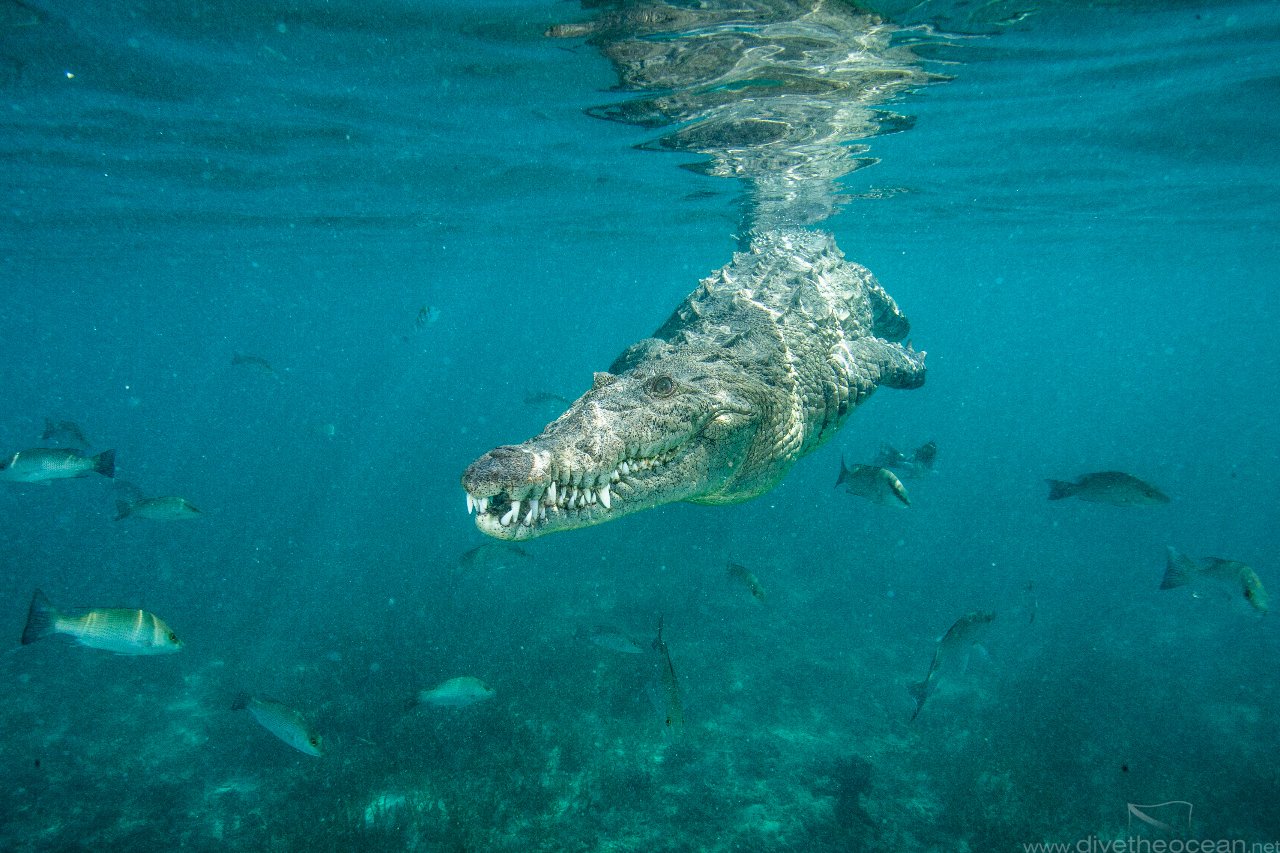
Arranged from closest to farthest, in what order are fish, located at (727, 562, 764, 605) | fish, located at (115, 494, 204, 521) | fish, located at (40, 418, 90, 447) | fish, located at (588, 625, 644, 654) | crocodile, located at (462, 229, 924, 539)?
1. crocodile, located at (462, 229, 924, 539)
2. fish, located at (588, 625, 644, 654)
3. fish, located at (727, 562, 764, 605)
4. fish, located at (115, 494, 204, 521)
5. fish, located at (40, 418, 90, 447)

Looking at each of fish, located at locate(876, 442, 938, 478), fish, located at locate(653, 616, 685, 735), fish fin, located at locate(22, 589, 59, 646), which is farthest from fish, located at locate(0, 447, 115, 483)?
fish, located at locate(876, 442, 938, 478)

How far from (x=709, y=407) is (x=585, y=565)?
1240cm

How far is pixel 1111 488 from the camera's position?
6.43 meters

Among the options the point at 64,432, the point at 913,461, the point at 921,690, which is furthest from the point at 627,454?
the point at 64,432

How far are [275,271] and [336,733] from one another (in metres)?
35.1

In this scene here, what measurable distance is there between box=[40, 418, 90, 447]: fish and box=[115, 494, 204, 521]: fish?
101 inches

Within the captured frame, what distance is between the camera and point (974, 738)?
9227 millimetres

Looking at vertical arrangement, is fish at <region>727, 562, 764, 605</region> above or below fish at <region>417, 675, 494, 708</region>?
above

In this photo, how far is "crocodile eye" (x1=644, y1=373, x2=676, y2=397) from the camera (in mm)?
3939

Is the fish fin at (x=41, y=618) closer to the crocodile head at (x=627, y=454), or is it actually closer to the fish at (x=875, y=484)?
the crocodile head at (x=627, y=454)

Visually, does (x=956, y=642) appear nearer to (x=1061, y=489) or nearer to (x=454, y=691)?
(x=1061, y=489)

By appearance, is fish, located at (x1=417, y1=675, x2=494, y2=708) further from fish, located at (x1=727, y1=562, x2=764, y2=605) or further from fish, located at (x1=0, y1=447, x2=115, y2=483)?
fish, located at (x1=0, y1=447, x2=115, y2=483)

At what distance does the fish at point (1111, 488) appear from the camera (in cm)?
630

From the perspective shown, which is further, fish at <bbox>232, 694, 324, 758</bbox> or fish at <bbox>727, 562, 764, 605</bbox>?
fish at <bbox>727, 562, 764, 605</bbox>
